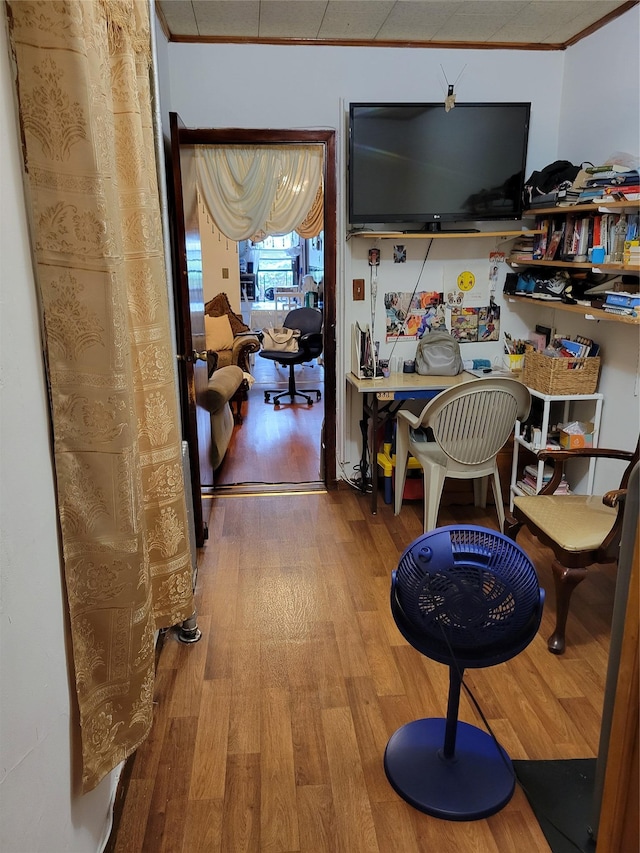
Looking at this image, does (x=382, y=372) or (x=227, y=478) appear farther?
(x=227, y=478)

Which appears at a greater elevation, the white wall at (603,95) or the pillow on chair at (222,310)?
the white wall at (603,95)

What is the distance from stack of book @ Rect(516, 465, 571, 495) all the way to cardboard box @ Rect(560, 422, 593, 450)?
183 mm

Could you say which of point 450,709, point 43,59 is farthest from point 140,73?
point 450,709

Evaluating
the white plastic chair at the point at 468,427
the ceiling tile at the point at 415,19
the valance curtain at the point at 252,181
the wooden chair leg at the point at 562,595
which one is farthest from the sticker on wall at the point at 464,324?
the wooden chair leg at the point at 562,595

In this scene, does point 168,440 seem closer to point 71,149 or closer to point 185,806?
point 71,149

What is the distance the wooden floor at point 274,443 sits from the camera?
426 centimetres

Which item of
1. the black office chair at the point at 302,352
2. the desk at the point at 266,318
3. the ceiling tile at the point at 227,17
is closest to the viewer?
the ceiling tile at the point at 227,17

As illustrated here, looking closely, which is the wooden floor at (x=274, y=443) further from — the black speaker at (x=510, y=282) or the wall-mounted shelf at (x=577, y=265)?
the wall-mounted shelf at (x=577, y=265)

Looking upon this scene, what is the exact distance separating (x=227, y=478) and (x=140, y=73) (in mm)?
2859

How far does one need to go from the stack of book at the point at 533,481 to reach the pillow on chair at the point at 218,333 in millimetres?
3504

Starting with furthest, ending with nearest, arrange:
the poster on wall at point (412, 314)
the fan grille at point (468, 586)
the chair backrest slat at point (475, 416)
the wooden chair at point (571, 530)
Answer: the poster on wall at point (412, 314) < the chair backrest slat at point (475, 416) < the wooden chair at point (571, 530) < the fan grille at point (468, 586)

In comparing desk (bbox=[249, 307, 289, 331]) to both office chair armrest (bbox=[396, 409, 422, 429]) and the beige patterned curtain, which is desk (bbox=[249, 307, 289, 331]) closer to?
office chair armrest (bbox=[396, 409, 422, 429])

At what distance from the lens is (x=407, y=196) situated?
3.50m

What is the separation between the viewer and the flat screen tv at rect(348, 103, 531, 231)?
3.40 metres
